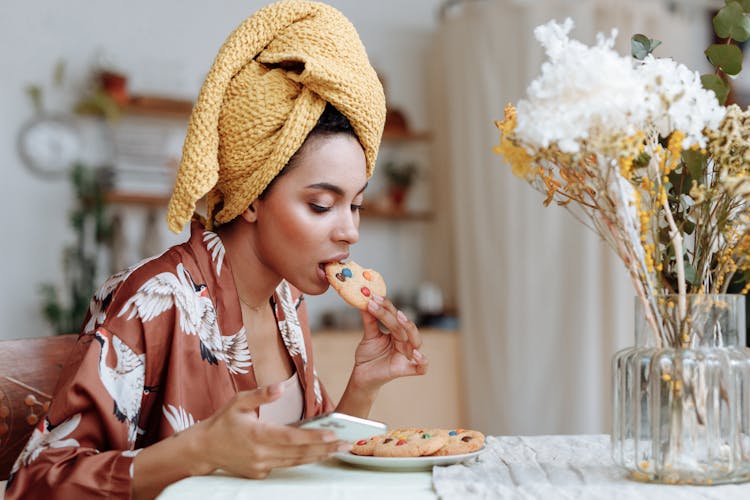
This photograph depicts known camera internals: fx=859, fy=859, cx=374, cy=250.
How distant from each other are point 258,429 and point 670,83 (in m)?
0.66

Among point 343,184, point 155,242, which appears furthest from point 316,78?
point 155,242

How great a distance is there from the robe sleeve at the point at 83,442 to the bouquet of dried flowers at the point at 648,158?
613 mm

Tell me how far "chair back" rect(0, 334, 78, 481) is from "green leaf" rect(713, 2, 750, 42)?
3.79 ft

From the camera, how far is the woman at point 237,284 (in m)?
1.14

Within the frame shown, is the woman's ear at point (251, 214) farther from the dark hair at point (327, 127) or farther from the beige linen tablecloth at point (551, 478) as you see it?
the beige linen tablecloth at point (551, 478)

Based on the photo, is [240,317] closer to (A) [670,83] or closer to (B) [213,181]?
(B) [213,181]

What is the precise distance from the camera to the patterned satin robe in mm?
1114

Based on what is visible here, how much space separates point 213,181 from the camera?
4.43ft

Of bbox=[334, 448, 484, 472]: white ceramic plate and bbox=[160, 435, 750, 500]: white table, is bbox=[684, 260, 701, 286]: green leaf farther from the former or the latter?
bbox=[334, 448, 484, 472]: white ceramic plate

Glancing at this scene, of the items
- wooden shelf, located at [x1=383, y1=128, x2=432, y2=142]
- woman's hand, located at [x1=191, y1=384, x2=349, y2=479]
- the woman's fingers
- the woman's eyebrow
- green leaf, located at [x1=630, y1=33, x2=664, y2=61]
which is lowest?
woman's hand, located at [x1=191, y1=384, x2=349, y2=479]

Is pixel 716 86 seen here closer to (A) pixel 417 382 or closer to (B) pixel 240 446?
(B) pixel 240 446

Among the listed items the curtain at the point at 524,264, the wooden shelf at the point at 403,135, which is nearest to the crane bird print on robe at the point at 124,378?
the curtain at the point at 524,264

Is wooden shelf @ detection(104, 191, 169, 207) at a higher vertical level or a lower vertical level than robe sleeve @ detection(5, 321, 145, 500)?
higher

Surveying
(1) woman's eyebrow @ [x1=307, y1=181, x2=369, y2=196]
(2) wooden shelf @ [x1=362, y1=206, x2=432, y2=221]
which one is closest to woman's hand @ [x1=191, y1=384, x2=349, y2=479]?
(1) woman's eyebrow @ [x1=307, y1=181, x2=369, y2=196]
